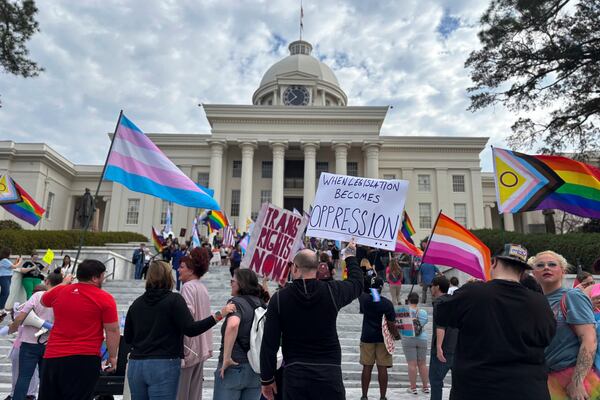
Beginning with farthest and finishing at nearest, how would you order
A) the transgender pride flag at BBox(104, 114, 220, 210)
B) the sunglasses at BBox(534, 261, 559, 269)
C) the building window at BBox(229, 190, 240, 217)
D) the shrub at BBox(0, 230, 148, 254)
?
the building window at BBox(229, 190, 240, 217) < the shrub at BBox(0, 230, 148, 254) < the transgender pride flag at BBox(104, 114, 220, 210) < the sunglasses at BBox(534, 261, 559, 269)

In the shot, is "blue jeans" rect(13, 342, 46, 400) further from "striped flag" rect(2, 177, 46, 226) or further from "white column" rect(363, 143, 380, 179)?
"white column" rect(363, 143, 380, 179)

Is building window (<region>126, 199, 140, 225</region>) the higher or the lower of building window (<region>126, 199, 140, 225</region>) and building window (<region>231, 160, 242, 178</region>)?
the lower

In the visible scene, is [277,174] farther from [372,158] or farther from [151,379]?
[151,379]

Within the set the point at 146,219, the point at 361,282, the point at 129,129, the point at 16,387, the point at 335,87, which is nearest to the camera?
the point at 361,282

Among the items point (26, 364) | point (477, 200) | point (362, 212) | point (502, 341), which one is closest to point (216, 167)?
point (477, 200)

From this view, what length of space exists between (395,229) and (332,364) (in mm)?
1809

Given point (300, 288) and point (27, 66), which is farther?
point (27, 66)

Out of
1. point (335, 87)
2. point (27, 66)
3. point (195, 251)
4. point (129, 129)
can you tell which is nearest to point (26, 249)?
point (27, 66)

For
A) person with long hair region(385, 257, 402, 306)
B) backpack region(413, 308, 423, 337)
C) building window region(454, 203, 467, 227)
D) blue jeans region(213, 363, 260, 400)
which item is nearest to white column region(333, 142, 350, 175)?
building window region(454, 203, 467, 227)

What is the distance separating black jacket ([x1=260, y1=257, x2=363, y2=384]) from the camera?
107 inches

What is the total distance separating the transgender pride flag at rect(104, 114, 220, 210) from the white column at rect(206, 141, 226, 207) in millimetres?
28573

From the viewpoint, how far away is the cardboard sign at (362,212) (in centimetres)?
418

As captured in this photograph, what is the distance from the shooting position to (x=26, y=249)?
54.5ft

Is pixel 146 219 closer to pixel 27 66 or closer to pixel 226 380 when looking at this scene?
pixel 27 66
